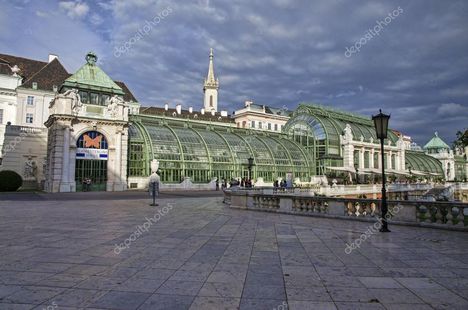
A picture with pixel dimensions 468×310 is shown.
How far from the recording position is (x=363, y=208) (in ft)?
50.2

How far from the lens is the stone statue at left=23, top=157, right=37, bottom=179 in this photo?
1907 inches

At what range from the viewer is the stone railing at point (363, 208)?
12492 mm

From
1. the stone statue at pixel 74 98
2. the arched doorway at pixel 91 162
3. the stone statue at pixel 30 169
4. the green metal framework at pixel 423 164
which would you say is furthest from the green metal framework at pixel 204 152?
the green metal framework at pixel 423 164

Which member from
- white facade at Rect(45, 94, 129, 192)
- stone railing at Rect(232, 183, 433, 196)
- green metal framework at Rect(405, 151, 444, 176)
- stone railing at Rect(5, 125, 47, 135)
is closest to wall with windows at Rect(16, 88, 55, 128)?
stone railing at Rect(5, 125, 47, 135)

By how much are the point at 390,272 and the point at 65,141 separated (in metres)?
39.6

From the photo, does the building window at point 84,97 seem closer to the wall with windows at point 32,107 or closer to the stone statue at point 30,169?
the stone statue at point 30,169

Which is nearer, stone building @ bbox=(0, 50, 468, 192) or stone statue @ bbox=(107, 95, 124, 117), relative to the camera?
stone building @ bbox=(0, 50, 468, 192)

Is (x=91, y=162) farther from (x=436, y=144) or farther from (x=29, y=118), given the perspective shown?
(x=436, y=144)

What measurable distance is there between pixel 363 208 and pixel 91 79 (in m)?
40.3

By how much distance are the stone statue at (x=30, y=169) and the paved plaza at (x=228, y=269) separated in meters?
42.4

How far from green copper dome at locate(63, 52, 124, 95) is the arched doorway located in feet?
20.9

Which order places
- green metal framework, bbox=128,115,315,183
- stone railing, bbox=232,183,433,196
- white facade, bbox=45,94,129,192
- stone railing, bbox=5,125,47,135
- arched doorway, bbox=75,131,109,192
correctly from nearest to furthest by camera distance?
stone railing, bbox=232,183,433,196 < white facade, bbox=45,94,129,192 < arched doorway, bbox=75,131,109,192 < green metal framework, bbox=128,115,315,183 < stone railing, bbox=5,125,47,135

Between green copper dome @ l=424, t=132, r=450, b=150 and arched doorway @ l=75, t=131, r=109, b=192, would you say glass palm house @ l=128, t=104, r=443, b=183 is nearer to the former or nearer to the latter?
arched doorway @ l=75, t=131, r=109, b=192

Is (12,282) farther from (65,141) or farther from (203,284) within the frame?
(65,141)
